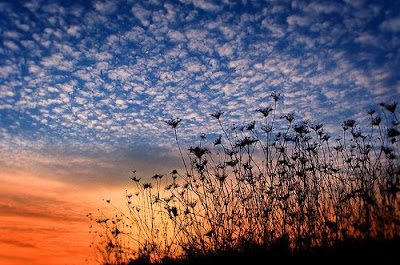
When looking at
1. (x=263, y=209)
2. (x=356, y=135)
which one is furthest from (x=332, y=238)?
→ (x=356, y=135)

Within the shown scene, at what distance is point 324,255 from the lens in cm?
497

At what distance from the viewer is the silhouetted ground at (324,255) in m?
4.30

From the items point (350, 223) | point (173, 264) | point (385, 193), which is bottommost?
point (173, 264)

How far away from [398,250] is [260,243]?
264cm

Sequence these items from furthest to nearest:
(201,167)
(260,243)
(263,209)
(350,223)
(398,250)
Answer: (201,167)
(263,209)
(260,243)
(350,223)
(398,250)

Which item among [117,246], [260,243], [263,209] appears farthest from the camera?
[117,246]

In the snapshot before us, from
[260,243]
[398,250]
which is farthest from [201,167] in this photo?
[398,250]

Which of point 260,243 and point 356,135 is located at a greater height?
point 356,135

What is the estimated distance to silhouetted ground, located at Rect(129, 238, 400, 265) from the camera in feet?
14.1

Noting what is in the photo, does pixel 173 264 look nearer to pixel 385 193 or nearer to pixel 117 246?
pixel 117 246

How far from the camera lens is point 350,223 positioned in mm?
5707

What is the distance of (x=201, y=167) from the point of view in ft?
24.4

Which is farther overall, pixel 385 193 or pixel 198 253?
pixel 198 253

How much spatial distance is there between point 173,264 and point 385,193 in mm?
4199
